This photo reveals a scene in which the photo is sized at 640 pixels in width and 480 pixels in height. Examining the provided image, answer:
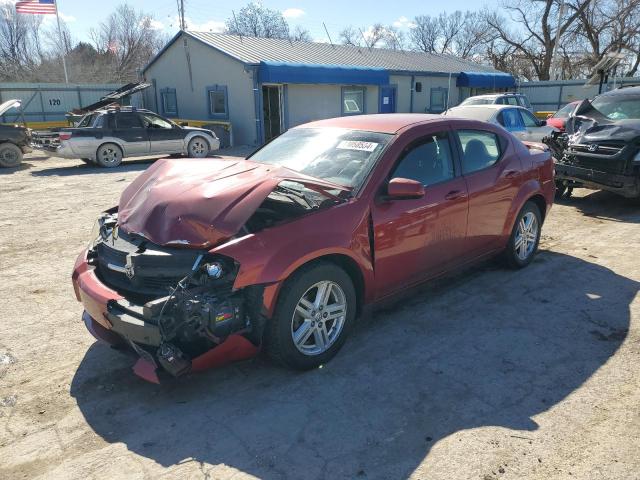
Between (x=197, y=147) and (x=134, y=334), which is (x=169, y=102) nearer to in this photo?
(x=197, y=147)

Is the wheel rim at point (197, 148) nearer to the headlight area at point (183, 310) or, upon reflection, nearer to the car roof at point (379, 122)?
the car roof at point (379, 122)

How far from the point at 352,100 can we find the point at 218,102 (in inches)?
240

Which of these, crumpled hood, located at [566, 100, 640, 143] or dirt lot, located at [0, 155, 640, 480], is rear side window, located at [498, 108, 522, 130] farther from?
dirt lot, located at [0, 155, 640, 480]

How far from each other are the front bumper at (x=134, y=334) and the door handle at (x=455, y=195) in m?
2.16

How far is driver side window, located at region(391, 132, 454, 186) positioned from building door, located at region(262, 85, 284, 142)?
16.7 meters

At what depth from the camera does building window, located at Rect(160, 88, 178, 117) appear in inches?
936

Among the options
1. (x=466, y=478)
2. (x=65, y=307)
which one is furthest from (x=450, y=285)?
(x=65, y=307)

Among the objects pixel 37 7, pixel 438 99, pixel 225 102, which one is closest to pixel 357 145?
pixel 225 102

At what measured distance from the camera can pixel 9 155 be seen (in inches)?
560

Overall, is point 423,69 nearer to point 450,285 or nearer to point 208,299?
point 450,285

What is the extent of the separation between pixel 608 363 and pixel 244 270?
2.74 m

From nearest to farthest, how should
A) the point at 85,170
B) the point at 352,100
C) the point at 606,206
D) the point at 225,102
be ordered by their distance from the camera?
the point at 606,206, the point at 85,170, the point at 225,102, the point at 352,100

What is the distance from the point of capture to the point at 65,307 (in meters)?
4.59

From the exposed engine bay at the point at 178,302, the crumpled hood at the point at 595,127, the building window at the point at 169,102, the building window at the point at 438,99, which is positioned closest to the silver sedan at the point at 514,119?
the crumpled hood at the point at 595,127
